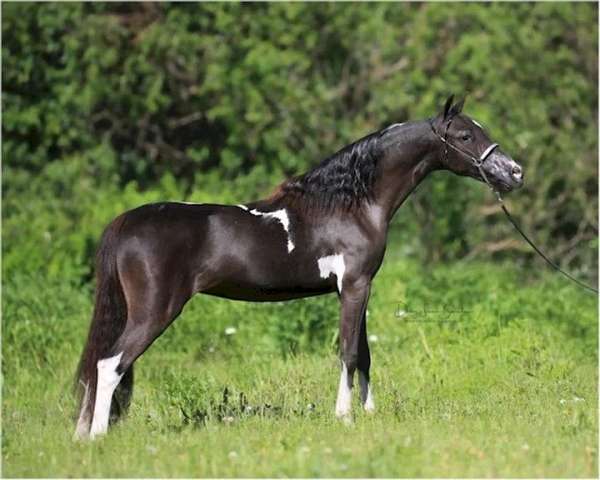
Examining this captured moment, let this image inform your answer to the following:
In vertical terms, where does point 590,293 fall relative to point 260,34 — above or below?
below

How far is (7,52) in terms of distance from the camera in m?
15.3

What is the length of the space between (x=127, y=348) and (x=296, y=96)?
383 inches

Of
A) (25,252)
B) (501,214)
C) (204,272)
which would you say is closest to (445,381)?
(204,272)

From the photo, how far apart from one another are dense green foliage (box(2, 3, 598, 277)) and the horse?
25.6ft

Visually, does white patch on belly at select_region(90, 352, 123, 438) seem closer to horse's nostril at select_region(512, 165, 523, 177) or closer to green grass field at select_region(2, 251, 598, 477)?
green grass field at select_region(2, 251, 598, 477)

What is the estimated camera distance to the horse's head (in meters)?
7.10

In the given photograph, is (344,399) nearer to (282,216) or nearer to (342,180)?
(282,216)

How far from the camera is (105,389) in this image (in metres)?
6.51

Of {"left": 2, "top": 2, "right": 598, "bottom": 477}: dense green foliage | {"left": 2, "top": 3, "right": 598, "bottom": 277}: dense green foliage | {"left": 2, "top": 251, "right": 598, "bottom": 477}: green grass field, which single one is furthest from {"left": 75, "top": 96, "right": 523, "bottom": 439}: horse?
{"left": 2, "top": 3, "right": 598, "bottom": 277}: dense green foliage

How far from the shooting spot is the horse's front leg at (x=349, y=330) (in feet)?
22.3

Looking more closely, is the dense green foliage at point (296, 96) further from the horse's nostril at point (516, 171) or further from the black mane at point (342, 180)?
the black mane at point (342, 180)

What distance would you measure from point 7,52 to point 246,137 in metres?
3.63

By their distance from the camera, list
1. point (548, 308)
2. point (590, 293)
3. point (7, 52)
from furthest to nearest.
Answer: point (7, 52) → point (590, 293) → point (548, 308)

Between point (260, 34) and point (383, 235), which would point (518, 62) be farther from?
point (383, 235)
